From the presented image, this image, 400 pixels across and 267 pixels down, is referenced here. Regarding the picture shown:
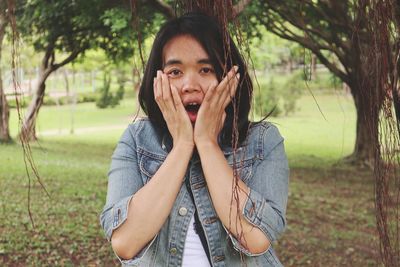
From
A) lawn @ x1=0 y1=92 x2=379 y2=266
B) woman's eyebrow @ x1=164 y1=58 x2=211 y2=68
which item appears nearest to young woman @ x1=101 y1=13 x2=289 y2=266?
woman's eyebrow @ x1=164 y1=58 x2=211 y2=68

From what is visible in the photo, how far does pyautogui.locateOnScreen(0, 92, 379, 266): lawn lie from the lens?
5418 millimetres

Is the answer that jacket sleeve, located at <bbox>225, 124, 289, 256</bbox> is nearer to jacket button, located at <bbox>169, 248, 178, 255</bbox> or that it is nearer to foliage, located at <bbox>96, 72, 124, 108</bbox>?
jacket button, located at <bbox>169, 248, 178, 255</bbox>

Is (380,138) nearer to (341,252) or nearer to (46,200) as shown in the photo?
(341,252)

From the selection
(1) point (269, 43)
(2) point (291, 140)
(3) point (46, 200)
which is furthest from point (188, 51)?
(1) point (269, 43)

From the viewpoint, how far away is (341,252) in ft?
19.6

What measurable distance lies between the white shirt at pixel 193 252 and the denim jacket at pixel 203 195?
0.01 meters

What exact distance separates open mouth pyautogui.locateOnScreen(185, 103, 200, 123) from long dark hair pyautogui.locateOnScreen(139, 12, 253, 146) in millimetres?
111

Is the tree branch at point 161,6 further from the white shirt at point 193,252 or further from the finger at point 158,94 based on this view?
the white shirt at point 193,252

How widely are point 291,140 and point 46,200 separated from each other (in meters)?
13.1

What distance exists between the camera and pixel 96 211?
7.22m

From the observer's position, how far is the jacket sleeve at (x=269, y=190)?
1.59 metres

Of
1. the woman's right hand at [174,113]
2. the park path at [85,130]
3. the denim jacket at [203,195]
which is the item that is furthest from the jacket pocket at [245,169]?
the park path at [85,130]

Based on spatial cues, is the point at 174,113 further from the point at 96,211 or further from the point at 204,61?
the point at 96,211

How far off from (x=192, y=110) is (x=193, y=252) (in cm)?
39
